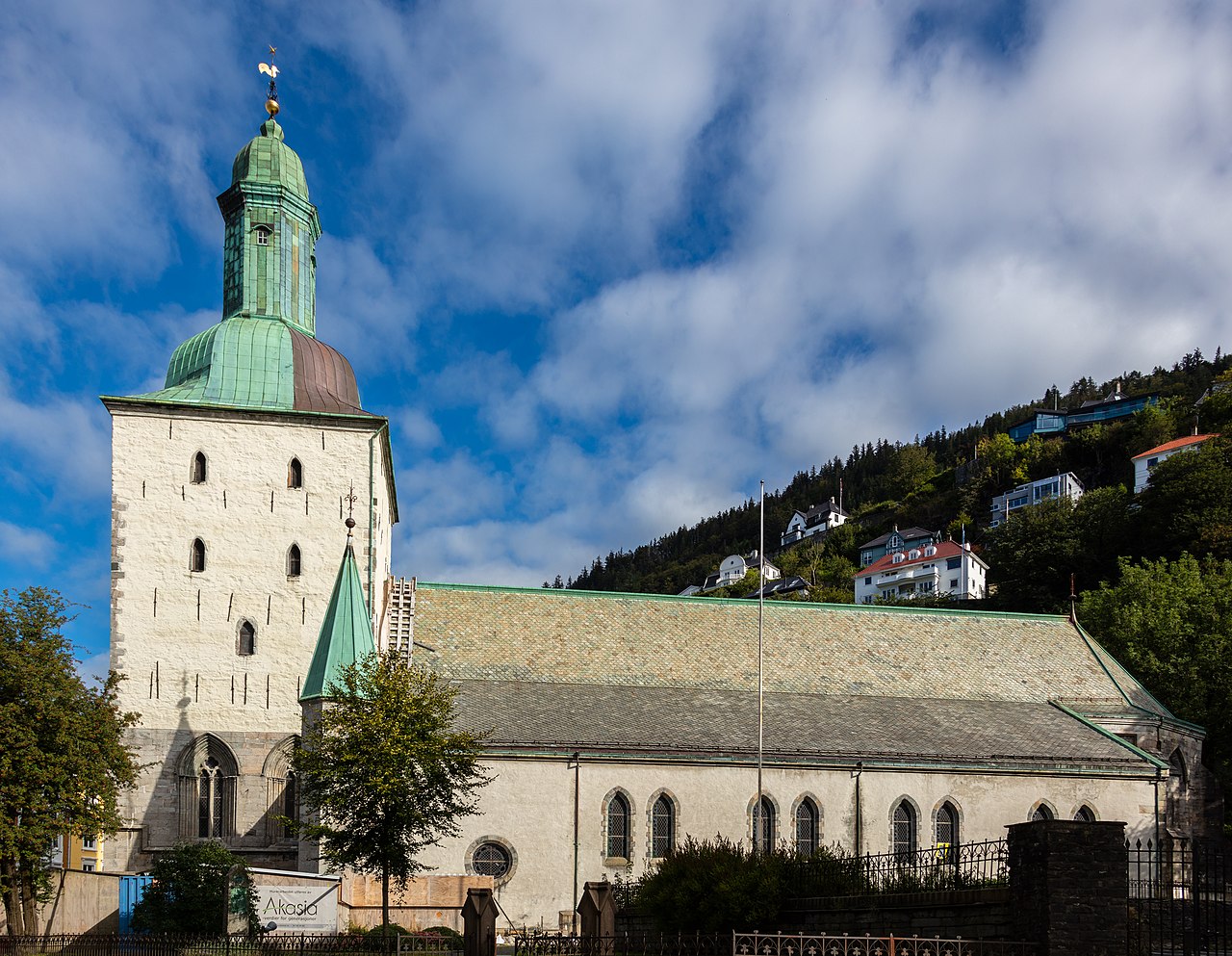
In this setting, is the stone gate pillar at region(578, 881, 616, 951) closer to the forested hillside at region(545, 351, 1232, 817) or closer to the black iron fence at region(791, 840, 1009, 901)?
the black iron fence at region(791, 840, 1009, 901)

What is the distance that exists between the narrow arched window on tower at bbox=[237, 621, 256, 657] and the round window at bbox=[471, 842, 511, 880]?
8.52 metres

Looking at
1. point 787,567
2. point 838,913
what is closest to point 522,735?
point 838,913

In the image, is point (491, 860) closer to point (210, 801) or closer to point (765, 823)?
point (210, 801)

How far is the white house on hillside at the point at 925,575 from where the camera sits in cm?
13875

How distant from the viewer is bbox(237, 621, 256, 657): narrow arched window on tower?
118ft

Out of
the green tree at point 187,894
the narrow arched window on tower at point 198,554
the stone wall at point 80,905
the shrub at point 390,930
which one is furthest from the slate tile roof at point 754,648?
the stone wall at point 80,905

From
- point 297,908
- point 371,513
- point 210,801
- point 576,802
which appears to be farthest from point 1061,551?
point 297,908

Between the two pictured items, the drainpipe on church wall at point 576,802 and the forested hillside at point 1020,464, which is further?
the forested hillside at point 1020,464

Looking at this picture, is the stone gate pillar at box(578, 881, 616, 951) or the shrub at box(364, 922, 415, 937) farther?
the shrub at box(364, 922, 415, 937)

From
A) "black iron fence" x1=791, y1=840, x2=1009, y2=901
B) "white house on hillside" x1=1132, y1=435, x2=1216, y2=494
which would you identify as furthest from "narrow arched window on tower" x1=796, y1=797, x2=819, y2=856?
"white house on hillside" x1=1132, y1=435, x2=1216, y2=494

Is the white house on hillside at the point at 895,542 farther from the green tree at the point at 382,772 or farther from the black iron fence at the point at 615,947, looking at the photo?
the black iron fence at the point at 615,947

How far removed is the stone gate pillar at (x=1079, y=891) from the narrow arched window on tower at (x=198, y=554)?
1027 inches

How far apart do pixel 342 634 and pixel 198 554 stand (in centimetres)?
564

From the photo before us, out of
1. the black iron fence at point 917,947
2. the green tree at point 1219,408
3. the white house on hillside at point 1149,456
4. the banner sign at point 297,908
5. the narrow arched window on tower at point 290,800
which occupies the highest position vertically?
the green tree at point 1219,408
